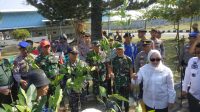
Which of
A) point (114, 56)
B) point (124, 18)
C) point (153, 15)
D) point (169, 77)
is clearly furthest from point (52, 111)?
point (153, 15)

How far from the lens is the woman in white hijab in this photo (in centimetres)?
570

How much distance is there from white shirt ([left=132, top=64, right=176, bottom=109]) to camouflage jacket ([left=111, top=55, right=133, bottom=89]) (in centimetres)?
161

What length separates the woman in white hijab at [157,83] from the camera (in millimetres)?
5703

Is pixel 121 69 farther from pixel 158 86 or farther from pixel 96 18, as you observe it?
pixel 96 18

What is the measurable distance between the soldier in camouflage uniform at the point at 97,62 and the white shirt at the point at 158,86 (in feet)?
5.00

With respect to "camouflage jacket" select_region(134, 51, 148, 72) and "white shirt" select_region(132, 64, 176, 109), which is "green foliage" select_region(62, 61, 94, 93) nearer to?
"white shirt" select_region(132, 64, 176, 109)

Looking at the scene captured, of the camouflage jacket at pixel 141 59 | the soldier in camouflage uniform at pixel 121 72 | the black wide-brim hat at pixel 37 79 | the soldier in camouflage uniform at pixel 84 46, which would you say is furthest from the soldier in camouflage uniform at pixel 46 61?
the black wide-brim hat at pixel 37 79

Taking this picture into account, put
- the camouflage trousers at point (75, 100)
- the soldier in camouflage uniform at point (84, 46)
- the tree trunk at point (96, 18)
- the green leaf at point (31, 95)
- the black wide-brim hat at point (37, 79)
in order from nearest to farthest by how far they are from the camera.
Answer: the green leaf at point (31, 95), the black wide-brim hat at point (37, 79), the camouflage trousers at point (75, 100), the soldier in camouflage uniform at point (84, 46), the tree trunk at point (96, 18)

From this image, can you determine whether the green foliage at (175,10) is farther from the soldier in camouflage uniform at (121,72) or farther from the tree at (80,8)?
the soldier in camouflage uniform at (121,72)

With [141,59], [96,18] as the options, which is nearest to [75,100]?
[141,59]

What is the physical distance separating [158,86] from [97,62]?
7.41ft

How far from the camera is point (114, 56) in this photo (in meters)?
7.48

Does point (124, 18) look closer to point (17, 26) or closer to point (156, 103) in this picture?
point (156, 103)

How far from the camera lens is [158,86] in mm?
5730
